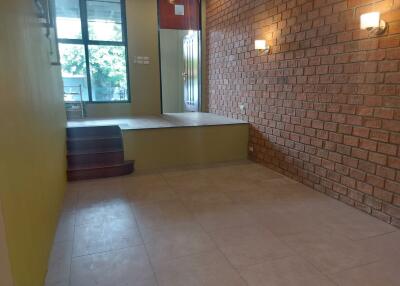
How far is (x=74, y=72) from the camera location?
5734 millimetres

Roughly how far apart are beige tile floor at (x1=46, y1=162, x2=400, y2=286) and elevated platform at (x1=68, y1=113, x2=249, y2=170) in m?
0.77

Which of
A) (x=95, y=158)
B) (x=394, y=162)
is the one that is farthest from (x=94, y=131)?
(x=394, y=162)

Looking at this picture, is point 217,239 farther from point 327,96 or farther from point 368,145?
point 327,96

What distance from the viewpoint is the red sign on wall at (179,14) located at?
588cm

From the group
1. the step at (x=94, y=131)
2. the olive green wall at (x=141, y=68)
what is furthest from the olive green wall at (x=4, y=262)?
the olive green wall at (x=141, y=68)

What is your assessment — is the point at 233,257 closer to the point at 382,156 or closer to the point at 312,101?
the point at 382,156

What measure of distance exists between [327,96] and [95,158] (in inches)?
117

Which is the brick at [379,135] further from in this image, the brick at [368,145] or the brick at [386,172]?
the brick at [386,172]

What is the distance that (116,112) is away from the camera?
6.00 m

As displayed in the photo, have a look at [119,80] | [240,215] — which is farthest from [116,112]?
[240,215]

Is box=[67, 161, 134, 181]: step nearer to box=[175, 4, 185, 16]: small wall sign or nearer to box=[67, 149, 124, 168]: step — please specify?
box=[67, 149, 124, 168]: step

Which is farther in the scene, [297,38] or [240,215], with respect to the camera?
[297,38]

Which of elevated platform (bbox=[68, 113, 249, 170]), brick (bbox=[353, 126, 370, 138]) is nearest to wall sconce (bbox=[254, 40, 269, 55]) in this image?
elevated platform (bbox=[68, 113, 249, 170])

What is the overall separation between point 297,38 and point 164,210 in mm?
2466
